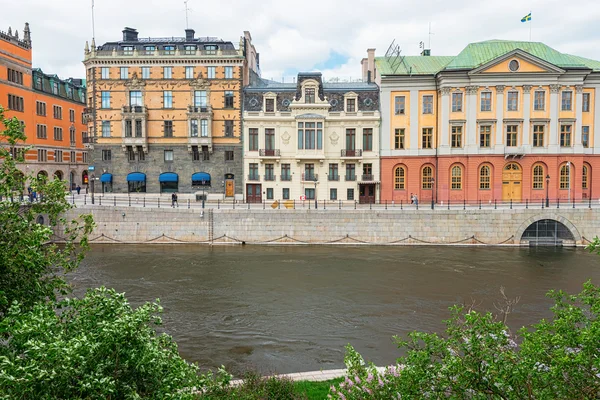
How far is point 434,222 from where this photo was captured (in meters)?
38.4

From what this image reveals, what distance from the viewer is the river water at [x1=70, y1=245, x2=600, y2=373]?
1784 cm

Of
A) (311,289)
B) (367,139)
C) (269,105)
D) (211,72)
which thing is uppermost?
(211,72)

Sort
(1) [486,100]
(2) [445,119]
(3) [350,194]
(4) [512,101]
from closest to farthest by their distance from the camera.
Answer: (4) [512,101], (1) [486,100], (2) [445,119], (3) [350,194]

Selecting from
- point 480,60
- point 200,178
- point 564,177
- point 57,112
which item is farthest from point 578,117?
point 57,112

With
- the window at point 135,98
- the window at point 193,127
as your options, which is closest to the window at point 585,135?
the window at point 193,127

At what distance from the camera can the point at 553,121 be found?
45.7 meters

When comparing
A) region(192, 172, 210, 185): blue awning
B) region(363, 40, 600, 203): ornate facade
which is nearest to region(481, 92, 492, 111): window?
region(363, 40, 600, 203): ornate facade

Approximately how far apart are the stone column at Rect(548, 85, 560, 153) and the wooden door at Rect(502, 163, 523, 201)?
3477 millimetres

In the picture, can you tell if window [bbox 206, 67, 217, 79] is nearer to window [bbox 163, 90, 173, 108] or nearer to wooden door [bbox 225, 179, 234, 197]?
window [bbox 163, 90, 173, 108]

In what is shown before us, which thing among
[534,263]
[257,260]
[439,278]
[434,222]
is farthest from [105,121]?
[534,263]

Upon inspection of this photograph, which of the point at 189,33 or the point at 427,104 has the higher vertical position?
the point at 189,33

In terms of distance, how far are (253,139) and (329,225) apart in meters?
15.2

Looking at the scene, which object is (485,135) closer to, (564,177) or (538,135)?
(538,135)

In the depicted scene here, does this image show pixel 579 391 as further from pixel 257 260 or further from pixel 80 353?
pixel 257 260
